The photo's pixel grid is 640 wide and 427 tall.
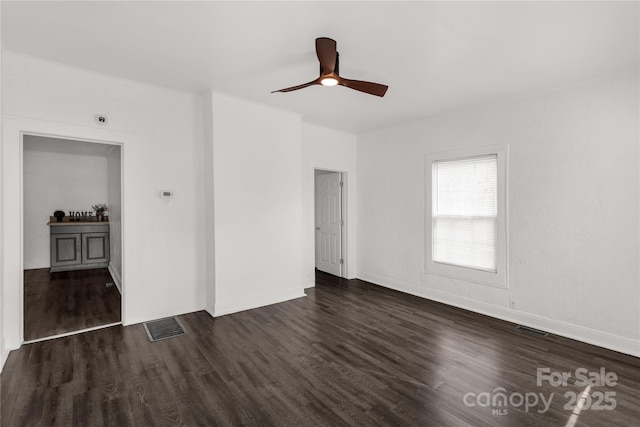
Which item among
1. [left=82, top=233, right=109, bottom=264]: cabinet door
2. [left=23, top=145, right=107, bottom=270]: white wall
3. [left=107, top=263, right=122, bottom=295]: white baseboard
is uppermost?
[left=23, top=145, right=107, bottom=270]: white wall

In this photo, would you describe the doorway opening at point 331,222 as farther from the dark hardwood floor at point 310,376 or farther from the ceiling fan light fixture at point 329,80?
the ceiling fan light fixture at point 329,80

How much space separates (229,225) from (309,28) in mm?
2522

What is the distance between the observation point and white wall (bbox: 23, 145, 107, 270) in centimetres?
671

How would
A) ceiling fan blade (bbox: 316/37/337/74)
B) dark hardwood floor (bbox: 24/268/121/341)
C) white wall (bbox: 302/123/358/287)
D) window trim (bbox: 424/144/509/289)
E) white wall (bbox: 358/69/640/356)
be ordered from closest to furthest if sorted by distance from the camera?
ceiling fan blade (bbox: 316/37/337/74), white wall (bbox: 358/69/640/356), dark hardwood floor (bbox: 24/268/121/341), window trim (bbox: 424/144/509/289), white wall (bbox: 302/123/358/287)

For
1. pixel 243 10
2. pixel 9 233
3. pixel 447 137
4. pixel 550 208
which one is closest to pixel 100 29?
pixel 243 10

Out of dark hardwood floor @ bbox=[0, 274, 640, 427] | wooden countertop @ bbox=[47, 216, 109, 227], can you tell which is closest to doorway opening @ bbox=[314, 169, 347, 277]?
dark hardwood floor @ bbox=[0, 274, 640, 427]

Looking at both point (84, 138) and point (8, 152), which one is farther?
point (84, 138)

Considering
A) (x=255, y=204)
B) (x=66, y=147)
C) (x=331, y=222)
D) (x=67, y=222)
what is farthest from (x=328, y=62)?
(x=66, y=147)

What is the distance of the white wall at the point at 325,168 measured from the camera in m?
5.39

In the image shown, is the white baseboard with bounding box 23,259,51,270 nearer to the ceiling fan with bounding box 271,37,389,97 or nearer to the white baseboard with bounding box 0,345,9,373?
the white baseboard with bounding box 0,345,9,373

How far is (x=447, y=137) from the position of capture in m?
4.61

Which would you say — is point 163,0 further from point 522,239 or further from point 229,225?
point 522,239

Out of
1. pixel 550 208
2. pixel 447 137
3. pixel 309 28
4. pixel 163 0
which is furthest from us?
pixel 447 137

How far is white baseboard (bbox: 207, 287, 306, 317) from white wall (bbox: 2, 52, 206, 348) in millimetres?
363
